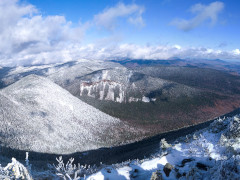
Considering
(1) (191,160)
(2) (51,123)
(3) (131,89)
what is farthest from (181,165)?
(3) (131,89)

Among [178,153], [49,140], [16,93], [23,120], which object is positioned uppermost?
[16,93]

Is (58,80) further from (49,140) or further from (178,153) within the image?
(178,153)

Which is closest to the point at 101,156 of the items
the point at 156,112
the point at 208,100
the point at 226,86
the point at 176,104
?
the point at 156,112

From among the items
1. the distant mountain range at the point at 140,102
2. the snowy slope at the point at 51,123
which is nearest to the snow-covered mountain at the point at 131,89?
the distant mountain range at the point at 140,102

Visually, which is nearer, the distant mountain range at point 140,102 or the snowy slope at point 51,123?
the snowy slope at point 51,123

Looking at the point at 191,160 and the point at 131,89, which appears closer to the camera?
the point at 191,160

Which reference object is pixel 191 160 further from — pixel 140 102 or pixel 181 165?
pixel 140 102

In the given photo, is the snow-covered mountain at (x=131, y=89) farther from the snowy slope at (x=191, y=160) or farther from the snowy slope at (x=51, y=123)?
the snowy slope at (x=191, y=160)

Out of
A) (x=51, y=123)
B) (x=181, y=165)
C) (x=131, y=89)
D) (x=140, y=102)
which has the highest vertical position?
(x=131, y=89)
